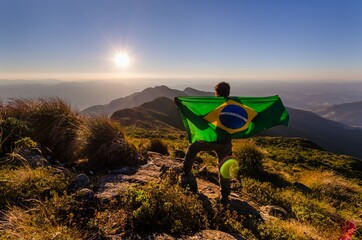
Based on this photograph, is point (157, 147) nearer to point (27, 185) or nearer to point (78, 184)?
point (78, 184)

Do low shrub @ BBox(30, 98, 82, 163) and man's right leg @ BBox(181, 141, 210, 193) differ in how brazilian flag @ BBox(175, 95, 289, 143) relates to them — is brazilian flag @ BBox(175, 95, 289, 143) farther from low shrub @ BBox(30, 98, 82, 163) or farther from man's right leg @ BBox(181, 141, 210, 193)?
low shrub @ BBox(30, 98, 82, 163)

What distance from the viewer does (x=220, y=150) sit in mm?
6445

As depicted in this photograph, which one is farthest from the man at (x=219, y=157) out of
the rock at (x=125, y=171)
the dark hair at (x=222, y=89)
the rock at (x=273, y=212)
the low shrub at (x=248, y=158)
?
the low shrub at (x=248, y=158)

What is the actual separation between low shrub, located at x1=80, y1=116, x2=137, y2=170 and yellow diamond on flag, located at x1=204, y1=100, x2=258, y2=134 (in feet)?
10.0

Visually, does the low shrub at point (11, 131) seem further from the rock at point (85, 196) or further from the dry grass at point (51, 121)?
the rock at point (85, 196)

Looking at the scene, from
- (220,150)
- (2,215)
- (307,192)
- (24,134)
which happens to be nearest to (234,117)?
(220,150)

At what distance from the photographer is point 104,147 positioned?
A: 769cm

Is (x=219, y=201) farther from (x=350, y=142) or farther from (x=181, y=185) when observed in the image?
(x=350, y=142)

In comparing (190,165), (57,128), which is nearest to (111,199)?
(190,165)

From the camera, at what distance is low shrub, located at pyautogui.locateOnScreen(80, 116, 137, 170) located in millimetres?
7562

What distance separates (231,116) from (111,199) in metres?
3.73

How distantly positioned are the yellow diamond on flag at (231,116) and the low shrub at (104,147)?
10.0 ft

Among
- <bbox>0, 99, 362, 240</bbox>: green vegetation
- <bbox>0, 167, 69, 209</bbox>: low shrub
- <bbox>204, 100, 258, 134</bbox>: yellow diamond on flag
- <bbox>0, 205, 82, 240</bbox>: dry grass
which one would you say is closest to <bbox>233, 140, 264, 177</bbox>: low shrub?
<bbox>0, 99, 362, 240</bbox>: green vegetation

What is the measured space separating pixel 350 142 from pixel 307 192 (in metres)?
227
